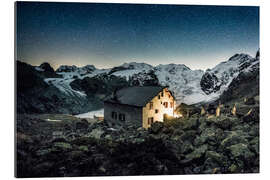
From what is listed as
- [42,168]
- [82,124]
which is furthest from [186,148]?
[42,168]

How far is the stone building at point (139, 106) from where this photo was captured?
25.0 feet

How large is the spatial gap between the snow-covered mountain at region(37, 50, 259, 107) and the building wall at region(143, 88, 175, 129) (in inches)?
8.9

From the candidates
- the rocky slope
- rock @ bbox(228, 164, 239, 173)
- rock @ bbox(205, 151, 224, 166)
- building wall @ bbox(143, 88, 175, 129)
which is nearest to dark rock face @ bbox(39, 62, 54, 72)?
the rocky slope

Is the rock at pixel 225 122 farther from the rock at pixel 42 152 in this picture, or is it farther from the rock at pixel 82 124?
the rock at pixel 42 152

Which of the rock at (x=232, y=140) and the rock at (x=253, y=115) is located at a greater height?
the rock at (x=253, y=115)

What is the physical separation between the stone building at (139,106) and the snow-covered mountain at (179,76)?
0.25m

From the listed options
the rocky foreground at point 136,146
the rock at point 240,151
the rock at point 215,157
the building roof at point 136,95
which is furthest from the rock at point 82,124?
the rock at point 240,151

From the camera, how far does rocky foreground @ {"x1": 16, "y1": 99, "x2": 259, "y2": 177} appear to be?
7074 mm

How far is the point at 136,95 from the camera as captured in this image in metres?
7.73

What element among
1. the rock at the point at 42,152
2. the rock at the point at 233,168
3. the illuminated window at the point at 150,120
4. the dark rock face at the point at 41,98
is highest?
the dark rock face at the point at 41,98

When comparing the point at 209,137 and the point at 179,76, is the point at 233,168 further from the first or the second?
the point at 179,76

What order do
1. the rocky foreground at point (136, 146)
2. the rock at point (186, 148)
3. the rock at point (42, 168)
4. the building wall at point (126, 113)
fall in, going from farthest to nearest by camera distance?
the building wall at point (126, 113)
the rock at point (186, 148)
the rocky foreground at point (136, 146)
the rock at point (42, 168)
